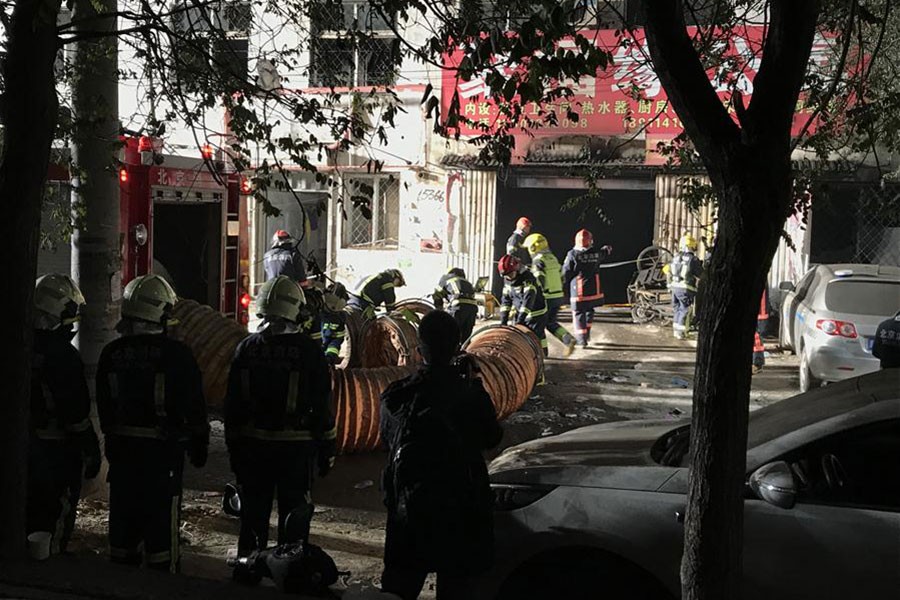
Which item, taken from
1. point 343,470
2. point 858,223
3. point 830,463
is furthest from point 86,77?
point 858,223

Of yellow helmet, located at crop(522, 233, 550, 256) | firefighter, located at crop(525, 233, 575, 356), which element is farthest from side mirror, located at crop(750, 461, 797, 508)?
yellow helmet, located at crop(522, 233, 550, 256)

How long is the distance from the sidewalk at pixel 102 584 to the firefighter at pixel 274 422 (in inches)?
36.5

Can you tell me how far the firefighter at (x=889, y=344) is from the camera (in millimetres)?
7324

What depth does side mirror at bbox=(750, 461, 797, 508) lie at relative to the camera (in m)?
3.68

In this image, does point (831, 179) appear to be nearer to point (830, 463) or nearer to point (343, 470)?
point (343, 470)

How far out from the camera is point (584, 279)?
15.5 metres

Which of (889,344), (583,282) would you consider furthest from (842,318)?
(583,282)

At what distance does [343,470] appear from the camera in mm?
8352

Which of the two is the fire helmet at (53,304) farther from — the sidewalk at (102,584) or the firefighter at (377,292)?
the firefighter at (377,292)

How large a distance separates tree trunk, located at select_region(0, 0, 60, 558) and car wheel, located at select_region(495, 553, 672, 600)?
2.35 meters

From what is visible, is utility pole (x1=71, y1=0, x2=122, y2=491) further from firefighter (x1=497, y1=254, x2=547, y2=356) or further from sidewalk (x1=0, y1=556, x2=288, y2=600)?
firefighter (x1=497, y1=254, x2=547, y2=356)

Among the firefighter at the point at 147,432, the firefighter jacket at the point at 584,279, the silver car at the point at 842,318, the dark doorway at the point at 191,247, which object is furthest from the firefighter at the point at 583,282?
the firefighter at the point at 147,432

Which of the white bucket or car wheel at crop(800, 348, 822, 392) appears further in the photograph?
car wheel at crop(800, 348, 822, 392)

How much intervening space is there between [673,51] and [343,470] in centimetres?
588
